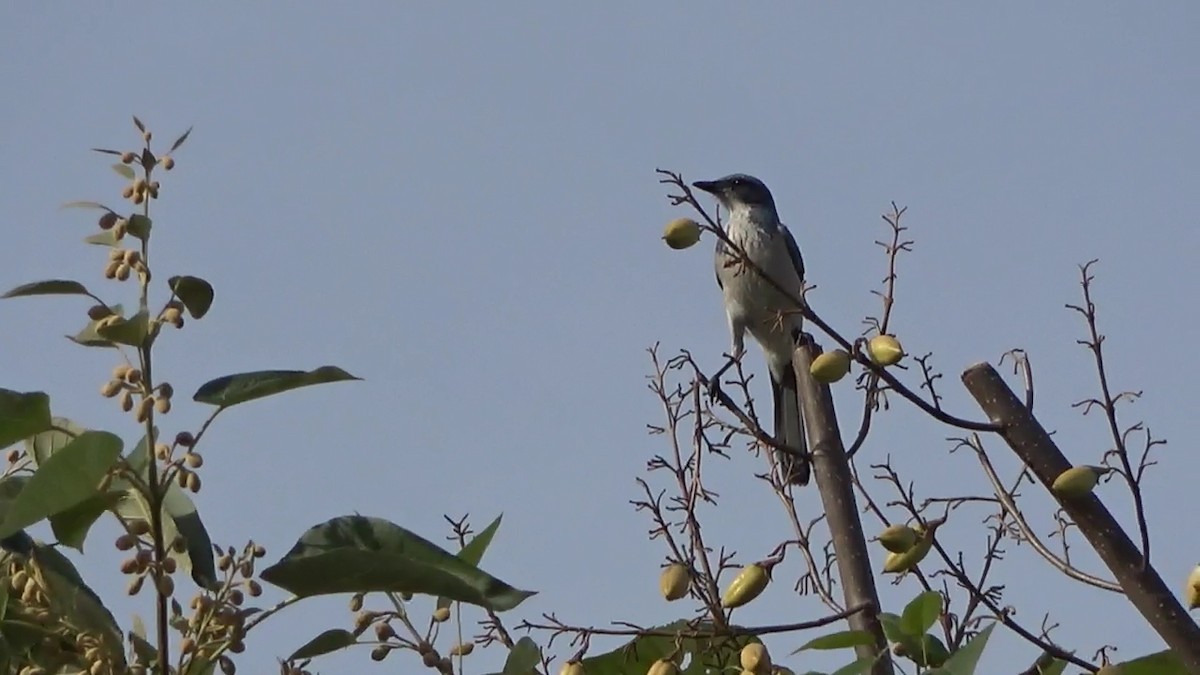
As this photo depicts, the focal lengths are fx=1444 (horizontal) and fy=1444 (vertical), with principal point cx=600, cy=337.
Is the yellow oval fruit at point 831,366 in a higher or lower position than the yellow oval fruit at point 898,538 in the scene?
higher

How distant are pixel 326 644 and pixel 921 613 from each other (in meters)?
0.78

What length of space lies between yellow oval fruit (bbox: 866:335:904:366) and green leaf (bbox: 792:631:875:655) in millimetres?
452

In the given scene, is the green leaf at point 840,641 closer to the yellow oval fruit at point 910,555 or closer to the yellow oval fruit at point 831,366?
the yellow oval fruit at point 910,555

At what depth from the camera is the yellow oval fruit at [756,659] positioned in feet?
5.89

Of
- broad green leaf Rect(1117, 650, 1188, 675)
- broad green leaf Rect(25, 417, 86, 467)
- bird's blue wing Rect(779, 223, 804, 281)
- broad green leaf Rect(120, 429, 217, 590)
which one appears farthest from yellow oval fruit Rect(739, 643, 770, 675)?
bird's blue wing Rect(779, 223, 804, 281)

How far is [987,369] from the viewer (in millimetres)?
1957

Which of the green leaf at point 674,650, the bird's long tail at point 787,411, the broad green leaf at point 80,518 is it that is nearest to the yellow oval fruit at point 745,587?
the green leaf at point 674,650

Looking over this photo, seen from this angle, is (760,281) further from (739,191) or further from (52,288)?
(52,288)

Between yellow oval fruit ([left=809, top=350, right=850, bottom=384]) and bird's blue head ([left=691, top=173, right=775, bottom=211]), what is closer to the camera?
yellow oval fruit ([left=809, top=350, right=850, bottom=384])

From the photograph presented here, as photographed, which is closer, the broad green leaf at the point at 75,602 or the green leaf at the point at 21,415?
the green leaf at the point at 21,415

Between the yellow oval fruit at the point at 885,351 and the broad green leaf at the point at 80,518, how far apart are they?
1.09 meters

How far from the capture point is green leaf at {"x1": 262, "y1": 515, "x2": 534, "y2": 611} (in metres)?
1.78

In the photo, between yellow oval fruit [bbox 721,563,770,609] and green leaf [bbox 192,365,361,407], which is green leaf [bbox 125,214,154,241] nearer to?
green leaf [bbox 192,365,361,407]

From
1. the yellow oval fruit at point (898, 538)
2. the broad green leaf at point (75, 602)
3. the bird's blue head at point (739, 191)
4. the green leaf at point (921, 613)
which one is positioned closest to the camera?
the green leaf at point (921, 613)
